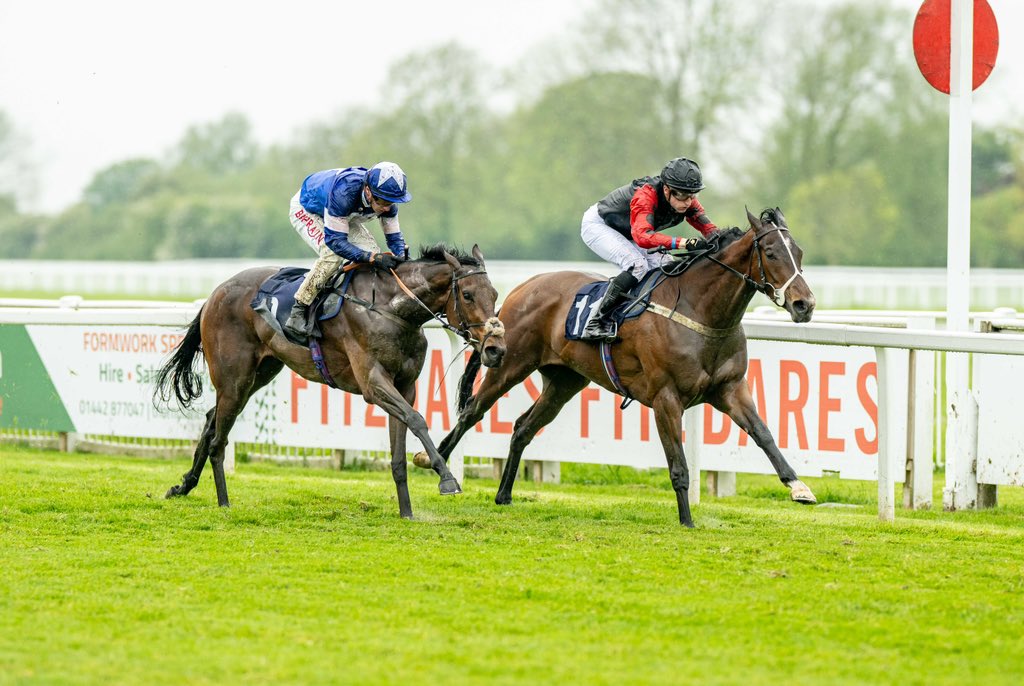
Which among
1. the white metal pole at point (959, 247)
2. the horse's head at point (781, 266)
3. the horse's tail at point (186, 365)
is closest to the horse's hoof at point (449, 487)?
the horse's head at point (781, 266)

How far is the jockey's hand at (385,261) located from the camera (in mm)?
7324

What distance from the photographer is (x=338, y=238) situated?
7.32m

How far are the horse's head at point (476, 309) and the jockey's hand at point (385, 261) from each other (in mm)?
321

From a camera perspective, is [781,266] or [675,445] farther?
[675,445]

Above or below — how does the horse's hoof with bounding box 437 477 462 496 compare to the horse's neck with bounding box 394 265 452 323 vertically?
below

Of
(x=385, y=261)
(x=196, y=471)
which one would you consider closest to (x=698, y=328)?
(x=385, y=261)

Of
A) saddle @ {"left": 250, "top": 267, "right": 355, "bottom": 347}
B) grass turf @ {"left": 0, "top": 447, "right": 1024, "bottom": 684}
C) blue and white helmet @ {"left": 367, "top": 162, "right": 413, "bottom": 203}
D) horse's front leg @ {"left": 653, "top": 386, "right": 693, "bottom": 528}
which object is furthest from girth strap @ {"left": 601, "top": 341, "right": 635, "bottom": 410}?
saddle @ {"left": 250, "top": 267, "right": 355, "bottom": 347}

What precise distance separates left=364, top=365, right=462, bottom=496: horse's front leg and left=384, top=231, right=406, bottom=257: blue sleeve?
80 centimetres

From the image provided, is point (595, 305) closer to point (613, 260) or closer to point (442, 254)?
point (613, 260)

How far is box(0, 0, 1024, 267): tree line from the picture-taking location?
34.5 metres

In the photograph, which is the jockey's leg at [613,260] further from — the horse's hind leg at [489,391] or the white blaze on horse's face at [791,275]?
the white blaze on horse's face at [791,275]

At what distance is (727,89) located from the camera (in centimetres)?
3425

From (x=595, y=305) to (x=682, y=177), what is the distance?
0.89m

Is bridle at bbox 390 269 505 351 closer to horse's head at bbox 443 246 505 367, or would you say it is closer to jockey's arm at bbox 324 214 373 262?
horse's head at bbox 443 246 505 367
